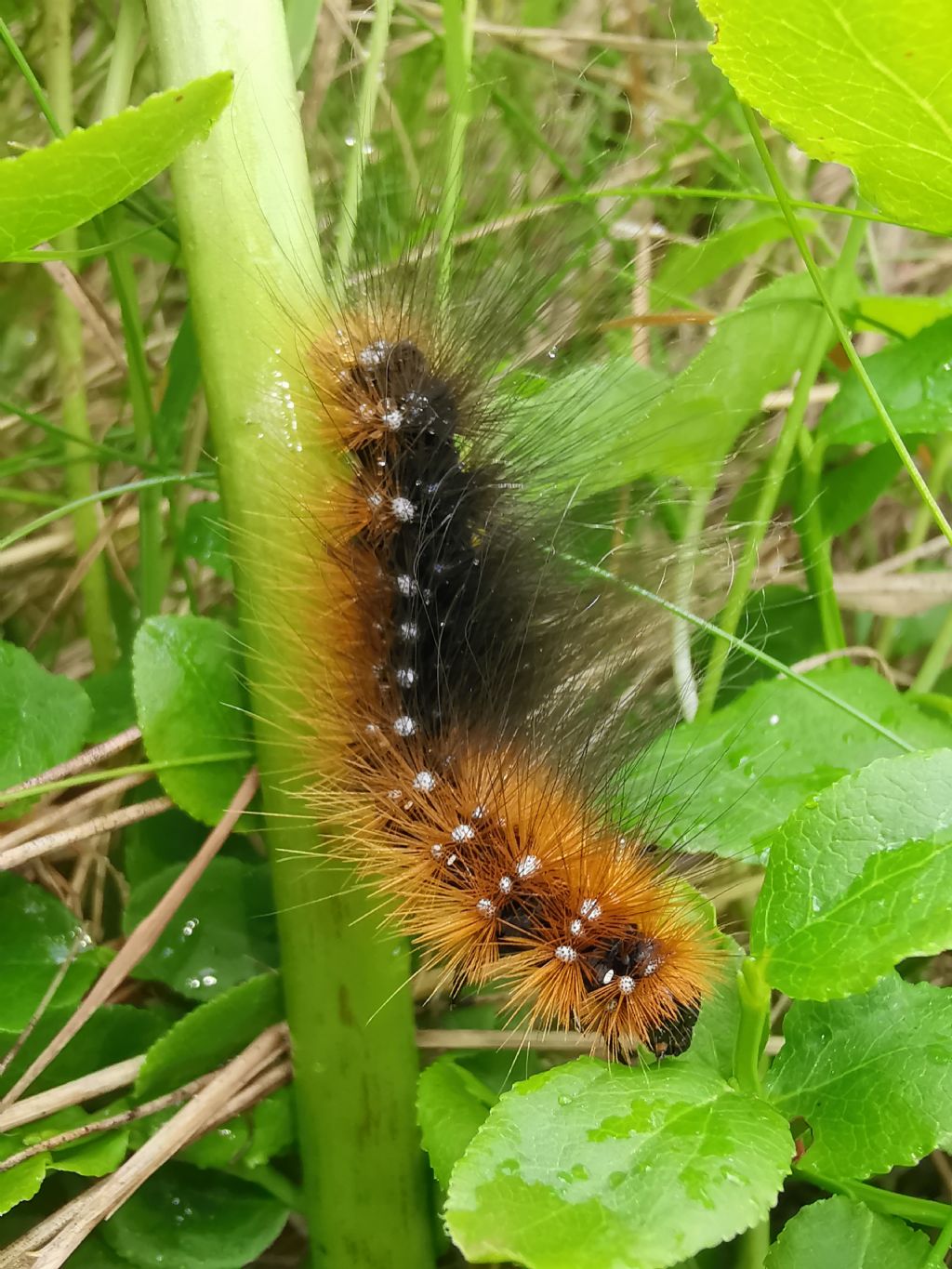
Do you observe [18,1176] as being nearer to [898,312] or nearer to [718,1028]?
[718,1028]

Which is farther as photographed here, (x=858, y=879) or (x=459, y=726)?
(x=459, y=726)

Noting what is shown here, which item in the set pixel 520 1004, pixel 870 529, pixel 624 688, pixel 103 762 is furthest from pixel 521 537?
pixel 870 529

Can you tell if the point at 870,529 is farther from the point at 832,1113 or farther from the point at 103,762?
the point at 103,762

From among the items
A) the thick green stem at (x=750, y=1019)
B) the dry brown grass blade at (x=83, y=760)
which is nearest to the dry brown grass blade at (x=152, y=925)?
the dry brown grass blade at (x=83, y=760)

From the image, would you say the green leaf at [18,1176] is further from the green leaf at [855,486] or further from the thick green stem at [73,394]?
the green leaf at [855,486]

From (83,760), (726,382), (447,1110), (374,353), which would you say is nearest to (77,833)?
(83,760)

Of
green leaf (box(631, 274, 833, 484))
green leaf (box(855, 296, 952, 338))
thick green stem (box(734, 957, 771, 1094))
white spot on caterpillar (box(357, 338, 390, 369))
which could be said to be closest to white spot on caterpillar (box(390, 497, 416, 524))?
white spot on caterpillar (box(357, 338, 390, 369))
